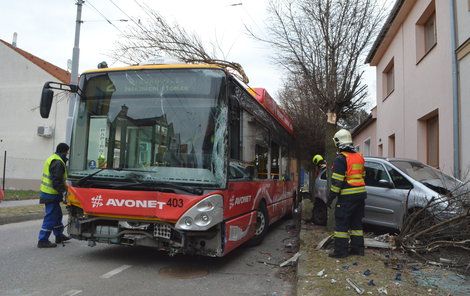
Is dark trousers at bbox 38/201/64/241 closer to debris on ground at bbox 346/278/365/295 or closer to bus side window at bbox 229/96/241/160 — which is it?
bus side window at bbox 229/96/241/160

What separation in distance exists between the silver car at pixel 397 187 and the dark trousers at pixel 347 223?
51.8 inches

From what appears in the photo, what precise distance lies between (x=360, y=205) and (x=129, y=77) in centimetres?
383

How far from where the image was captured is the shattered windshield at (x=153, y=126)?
5.77 metres

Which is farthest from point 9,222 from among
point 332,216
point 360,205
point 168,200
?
point 360,205

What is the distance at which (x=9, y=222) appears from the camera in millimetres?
10852

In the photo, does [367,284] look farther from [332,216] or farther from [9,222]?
[9,222]

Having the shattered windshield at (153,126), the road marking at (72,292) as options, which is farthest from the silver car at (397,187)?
the road marking at (72,292)

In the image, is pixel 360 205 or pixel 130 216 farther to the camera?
pixel 360 205

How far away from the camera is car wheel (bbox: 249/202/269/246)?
8141 millimetres

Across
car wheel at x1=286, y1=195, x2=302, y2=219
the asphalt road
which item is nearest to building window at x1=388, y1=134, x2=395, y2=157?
car wheel at x1=286, y1=195, x2=302, y2=219

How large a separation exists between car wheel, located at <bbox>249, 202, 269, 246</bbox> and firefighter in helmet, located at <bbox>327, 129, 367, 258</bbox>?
1978 mm

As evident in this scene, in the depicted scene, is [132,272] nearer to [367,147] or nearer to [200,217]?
[200,217]

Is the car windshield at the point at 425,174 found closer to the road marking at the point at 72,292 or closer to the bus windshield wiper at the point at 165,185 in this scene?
the bus windshield wiper at the point at 165,185

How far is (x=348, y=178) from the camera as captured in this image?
6.34 meters
